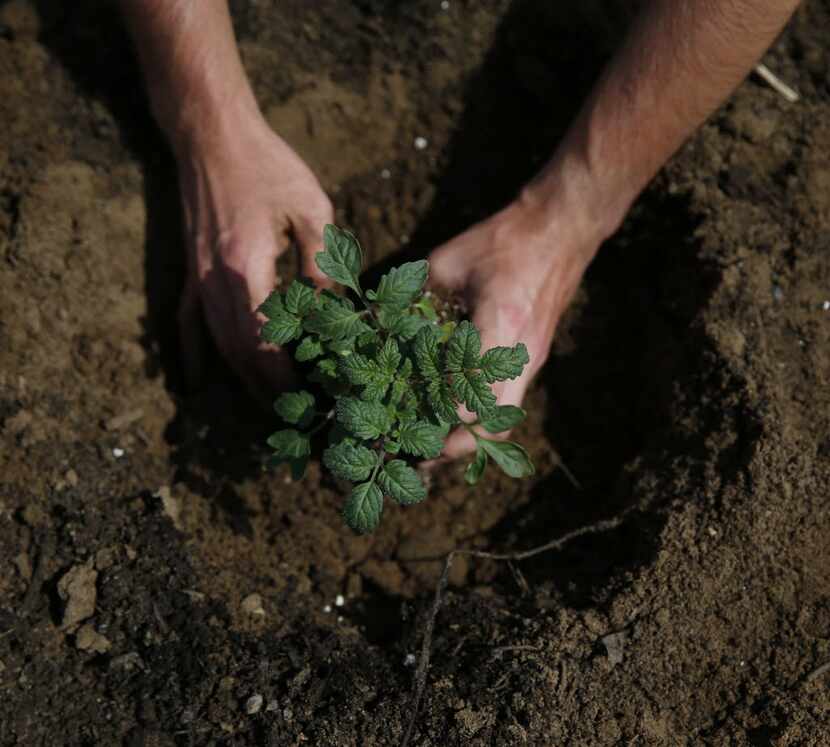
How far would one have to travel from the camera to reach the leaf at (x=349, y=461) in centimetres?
196

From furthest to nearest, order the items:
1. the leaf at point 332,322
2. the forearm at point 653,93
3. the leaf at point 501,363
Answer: the forearm at point 653,93 → the leaf at point 332,322 → the leaf at point 501,363

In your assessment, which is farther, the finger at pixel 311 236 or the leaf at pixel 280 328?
the finger at pixel 311 236

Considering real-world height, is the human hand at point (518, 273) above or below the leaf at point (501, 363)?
below

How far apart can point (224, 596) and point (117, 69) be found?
1.84m

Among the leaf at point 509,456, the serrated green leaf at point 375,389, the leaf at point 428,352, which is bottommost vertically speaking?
the leaf at point 509,456

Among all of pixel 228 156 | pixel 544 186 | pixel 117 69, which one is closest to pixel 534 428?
pixel 544 186

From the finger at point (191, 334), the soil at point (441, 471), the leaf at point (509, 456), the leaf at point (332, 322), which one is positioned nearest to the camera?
the leaf at point (332, 322)

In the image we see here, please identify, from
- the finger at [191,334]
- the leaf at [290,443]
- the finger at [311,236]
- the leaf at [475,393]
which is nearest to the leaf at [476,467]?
the leaf at [475,393]

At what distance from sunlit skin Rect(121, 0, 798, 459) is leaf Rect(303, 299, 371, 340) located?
0.46m

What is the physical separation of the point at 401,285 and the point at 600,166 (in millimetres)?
961

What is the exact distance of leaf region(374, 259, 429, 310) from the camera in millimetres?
2031

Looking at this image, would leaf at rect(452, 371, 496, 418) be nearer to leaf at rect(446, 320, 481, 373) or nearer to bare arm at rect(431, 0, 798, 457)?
leaf at rect(446, 320, 481, 373)

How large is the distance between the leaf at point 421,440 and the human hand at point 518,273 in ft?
1.44

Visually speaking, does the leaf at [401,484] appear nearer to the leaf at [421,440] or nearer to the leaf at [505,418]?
the leaf at [421,440]
